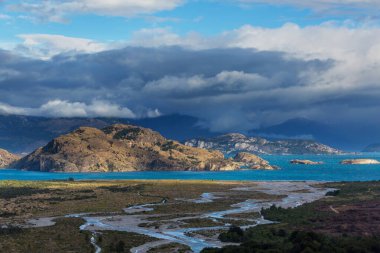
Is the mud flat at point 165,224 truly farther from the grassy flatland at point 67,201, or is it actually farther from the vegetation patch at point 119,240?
the grassy flatland at point 67,201

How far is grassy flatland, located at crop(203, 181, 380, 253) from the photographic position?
69500mm

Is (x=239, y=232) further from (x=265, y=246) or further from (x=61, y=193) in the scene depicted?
(x=61, y=193)

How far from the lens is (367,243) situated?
73312 mm

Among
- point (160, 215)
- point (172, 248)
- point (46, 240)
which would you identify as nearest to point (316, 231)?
point (172, 248)

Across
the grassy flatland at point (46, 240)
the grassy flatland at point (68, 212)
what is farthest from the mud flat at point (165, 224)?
the grassy flatland at point (46, 240)

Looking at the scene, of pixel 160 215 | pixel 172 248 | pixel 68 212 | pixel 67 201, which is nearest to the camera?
pixel 172 248

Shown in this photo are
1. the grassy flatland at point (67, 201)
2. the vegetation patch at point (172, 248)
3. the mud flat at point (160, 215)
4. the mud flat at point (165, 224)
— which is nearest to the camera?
the vegetation patch at point (172, 248)

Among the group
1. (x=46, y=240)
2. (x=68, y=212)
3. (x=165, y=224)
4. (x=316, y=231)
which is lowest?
(x=46, y=240)

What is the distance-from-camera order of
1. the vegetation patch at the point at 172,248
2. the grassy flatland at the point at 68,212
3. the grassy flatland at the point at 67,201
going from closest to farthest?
1. the vegetation patch at the point at 172,248
2. the grassy flatland at the point at 68,212
3. the grassy flatland at the point at 67,201

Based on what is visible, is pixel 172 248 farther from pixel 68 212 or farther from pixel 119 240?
pixel 68 212

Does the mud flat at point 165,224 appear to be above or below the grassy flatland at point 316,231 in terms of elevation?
below

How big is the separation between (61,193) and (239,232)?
119436 mm

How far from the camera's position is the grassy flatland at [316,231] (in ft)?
228

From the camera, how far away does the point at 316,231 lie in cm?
9269
